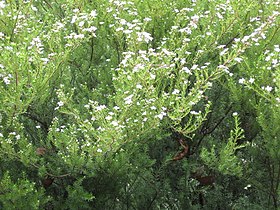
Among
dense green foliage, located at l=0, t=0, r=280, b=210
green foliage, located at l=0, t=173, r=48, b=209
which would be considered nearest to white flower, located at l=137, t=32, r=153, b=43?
dense green foliage, located at l=0, t=0, r=280, b=210

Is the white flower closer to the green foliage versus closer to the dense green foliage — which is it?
the dense green foliage

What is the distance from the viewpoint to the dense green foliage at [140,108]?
12.6 ft

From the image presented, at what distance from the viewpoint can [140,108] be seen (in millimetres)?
3918

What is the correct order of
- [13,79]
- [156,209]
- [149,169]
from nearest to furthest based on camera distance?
[13,79]
[149,169]
[156,209]

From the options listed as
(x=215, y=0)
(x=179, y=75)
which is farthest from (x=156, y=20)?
(x=179, y=75)

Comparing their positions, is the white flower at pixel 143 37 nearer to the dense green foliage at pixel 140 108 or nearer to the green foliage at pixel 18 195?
the dense green foliage at pixel 140 108

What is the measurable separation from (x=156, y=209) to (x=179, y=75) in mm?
1533

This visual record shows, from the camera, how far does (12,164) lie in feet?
14.3

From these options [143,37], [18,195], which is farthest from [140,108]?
[18,195]

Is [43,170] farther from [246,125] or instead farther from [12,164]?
[246,125]

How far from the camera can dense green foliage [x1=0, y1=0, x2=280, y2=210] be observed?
3.85 m

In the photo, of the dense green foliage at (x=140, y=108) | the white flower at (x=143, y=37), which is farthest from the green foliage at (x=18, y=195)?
the white flower at (x=143, y=37)

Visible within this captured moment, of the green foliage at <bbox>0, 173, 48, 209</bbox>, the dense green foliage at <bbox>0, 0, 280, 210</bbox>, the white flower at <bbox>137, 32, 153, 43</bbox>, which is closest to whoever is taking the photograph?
the green foliage at <bbox>0, 173, 48, 209</bbox>

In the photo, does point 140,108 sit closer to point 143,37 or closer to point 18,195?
point 143,37
